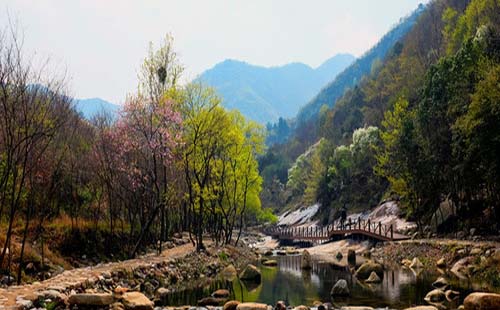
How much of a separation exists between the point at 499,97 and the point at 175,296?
20406 mm

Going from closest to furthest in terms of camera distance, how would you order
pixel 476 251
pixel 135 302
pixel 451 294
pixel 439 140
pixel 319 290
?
pixel 135 302 < pixel 451 294 < pixel 319 290 < pixel 476 251 < pixel 439 140

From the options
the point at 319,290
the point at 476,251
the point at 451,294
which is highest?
the point at 476,251

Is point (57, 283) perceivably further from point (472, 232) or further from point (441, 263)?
point (472, 232)

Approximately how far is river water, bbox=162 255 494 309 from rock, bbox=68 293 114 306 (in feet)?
13.3

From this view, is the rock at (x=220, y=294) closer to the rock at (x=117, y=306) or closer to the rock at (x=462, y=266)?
the rock at (x=117, y=306)

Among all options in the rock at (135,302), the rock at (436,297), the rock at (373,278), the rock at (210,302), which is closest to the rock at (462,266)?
the rock at (373,278)

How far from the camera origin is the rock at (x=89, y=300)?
15156mm

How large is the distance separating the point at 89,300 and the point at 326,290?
40.0 ft

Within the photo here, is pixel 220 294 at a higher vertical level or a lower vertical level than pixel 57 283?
lower

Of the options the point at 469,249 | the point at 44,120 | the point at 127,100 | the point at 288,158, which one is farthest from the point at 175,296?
the point at 288,158

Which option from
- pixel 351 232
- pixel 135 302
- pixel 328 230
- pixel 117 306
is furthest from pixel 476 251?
pixel 328 230

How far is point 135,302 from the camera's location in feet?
52.4

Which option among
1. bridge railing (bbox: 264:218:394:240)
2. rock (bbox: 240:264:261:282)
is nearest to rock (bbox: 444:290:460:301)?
rock (bbox: 240:264:261:282)

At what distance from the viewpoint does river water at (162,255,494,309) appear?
19.8 metres
